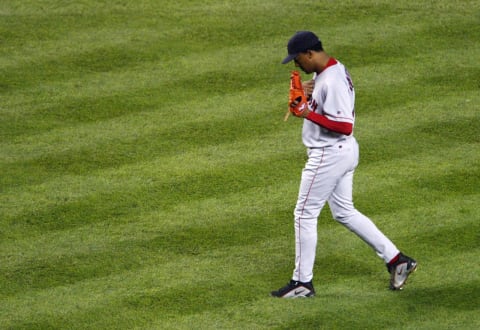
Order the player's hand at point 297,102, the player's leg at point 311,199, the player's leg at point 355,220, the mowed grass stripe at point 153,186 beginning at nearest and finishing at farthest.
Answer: the player's hand at point 297,102 < the player's leg at point 311,199 < the player's leg at point 355,220 < the mowed grass stripe at point 153,186

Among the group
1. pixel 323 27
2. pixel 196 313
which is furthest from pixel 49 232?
pixel 323 27

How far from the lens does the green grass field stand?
23.7ft

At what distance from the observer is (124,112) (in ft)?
34.6

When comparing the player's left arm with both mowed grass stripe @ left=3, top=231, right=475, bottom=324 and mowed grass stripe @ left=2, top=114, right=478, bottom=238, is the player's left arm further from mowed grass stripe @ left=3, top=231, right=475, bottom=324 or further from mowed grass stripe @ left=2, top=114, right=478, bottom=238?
mowed grass stripe @ left=2, top=114, right=478, bottom=238

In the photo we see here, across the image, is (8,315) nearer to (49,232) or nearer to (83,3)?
(49,232)

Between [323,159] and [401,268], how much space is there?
978 mm

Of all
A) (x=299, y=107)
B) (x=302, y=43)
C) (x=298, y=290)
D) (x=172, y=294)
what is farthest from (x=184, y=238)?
(x=302, y=43)

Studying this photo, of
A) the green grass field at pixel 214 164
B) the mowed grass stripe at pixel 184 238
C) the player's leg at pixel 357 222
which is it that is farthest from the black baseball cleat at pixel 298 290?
the mowed grass stripe at pixel 184 238

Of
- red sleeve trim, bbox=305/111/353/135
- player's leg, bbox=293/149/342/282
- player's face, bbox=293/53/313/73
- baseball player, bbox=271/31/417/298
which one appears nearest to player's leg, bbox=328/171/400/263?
baseball player, bbox=271/31/417/298

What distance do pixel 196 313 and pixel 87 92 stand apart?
14.9ft

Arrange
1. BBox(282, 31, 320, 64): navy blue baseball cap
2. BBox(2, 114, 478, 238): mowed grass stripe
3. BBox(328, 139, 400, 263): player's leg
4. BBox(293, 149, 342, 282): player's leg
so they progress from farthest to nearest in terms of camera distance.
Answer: BBox(2, 114, 478, 238): mowed grass stripe
BBox(328, 139, 400, 263): player's leg
BBox(293, 149, 342, 282): player's leg
BBox(282, 31, 320, 64): navy blue baseball cap

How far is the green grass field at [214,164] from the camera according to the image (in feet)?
23.7

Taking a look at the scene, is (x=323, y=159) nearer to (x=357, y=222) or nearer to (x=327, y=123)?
(x=327, y=123)

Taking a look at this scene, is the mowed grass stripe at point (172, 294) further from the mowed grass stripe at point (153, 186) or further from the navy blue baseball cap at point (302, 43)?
the navy blue baseball cap at point (302, 43)
